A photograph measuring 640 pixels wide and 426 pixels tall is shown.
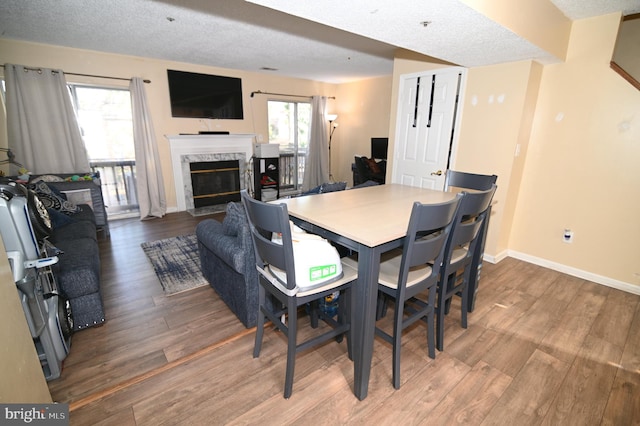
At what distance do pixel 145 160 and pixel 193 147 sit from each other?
0.81 meters

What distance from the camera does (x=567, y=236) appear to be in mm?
2998

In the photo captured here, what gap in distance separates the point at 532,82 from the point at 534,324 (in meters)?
2.27

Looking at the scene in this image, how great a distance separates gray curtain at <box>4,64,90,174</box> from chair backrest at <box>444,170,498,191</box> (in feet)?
16.0

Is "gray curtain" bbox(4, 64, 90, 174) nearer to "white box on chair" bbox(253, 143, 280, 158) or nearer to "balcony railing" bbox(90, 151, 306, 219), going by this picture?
"balcony railing" bbox(90, 151, 306, 219)

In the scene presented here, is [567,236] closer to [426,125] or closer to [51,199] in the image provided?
[426,125]

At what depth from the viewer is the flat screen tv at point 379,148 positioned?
5527 mm

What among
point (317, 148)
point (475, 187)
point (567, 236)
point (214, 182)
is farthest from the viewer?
point (317, 148)

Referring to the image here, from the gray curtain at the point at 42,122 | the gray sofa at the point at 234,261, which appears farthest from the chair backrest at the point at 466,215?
the gray curtain at the point at 42,122

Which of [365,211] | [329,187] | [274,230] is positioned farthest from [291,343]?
[329,187]

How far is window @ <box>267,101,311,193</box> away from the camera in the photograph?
6.27 m

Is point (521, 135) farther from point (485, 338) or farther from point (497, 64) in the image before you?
point (485, 338)

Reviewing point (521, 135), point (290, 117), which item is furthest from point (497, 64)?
point (290, 117)

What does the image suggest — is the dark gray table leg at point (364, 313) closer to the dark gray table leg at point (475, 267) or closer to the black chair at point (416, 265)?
the black chair at point (416, 265)

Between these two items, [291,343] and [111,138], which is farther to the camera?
[111,138]
